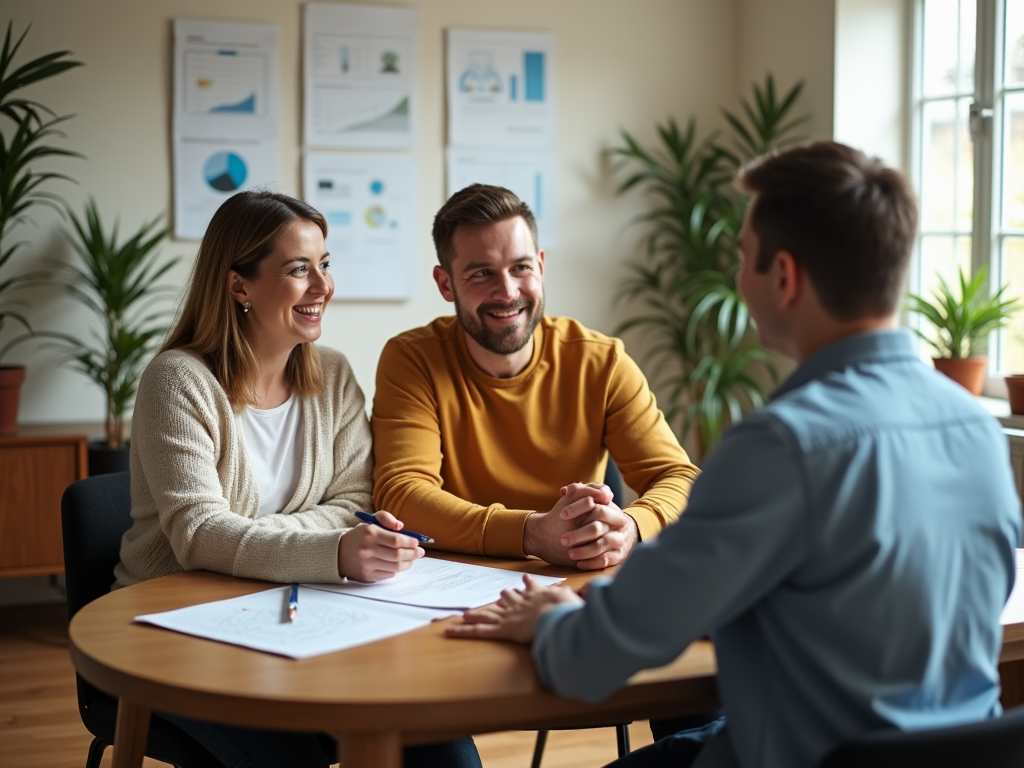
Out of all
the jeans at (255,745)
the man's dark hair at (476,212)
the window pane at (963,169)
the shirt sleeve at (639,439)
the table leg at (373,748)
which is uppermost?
the window pane at (963,169)

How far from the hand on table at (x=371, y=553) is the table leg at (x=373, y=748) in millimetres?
475

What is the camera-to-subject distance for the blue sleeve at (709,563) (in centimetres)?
111

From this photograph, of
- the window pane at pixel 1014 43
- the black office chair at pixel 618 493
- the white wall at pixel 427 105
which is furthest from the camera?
the white wall at pixel 427 105

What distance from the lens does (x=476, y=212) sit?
7.40 ft

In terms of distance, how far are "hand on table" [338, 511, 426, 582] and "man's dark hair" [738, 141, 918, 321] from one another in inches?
29.2

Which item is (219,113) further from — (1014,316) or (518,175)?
(1014,316)

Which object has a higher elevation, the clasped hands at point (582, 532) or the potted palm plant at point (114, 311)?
the potted palm plant at point (114, 311)

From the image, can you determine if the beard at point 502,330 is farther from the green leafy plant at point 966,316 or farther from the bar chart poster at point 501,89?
the bar chart poster at point 501,89

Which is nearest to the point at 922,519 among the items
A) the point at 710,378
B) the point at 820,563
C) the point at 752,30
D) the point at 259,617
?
the point at 820,563

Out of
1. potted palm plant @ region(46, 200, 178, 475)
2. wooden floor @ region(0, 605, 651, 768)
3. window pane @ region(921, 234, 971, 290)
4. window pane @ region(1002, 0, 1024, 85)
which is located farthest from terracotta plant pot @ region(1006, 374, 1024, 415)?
potted palm plant @ region(46, 200, 178, 475)

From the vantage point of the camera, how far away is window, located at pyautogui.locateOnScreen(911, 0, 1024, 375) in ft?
12.6

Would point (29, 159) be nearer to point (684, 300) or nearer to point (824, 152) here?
point (684, 300)

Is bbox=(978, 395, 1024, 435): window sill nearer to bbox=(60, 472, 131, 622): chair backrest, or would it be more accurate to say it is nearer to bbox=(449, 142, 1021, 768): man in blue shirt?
bbox=(449, 142, 1021, 768): man in blue shirt

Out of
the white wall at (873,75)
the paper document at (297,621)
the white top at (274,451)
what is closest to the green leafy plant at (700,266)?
the white wall at (873,75)
